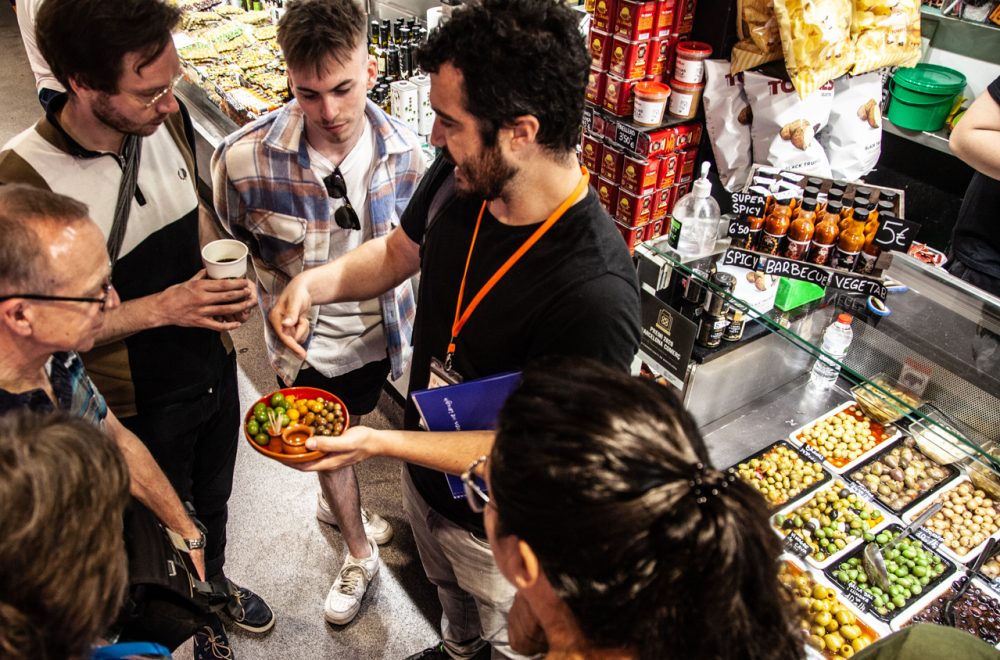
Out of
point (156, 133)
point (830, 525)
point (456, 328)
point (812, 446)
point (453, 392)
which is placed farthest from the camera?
point (812, 446)

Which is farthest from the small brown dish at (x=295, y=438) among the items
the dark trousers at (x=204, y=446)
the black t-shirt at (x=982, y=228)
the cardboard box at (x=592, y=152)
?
the black t-shirt at (x=982, y=228)

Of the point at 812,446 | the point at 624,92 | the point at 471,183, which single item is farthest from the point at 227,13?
the point at 812,446

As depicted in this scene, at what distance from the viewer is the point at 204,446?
105 inches

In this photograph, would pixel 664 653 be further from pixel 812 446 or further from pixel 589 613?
pixel 812 446

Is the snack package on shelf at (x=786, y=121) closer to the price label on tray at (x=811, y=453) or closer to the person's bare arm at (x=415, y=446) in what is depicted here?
the price label on tray at (x=811, y=453)

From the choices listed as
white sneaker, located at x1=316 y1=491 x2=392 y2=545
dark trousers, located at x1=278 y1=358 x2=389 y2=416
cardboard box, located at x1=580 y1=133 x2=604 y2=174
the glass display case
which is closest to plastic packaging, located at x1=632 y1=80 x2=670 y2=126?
cardboard box, located at x1=580 y1=133 x2=604 y2=174

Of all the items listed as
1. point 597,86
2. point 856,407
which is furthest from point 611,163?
point 856,407

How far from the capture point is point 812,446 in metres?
2.70

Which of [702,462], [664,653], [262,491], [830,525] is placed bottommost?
[262,491]

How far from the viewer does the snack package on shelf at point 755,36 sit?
2895mm

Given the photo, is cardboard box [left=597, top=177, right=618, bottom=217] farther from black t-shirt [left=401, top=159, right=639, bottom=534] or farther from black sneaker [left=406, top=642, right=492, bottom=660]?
black sneaker [left=406, top=642, right=492, bottom=660]

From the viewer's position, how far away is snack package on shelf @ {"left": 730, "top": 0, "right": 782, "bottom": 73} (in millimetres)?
2895

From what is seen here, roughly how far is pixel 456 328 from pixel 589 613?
980mm

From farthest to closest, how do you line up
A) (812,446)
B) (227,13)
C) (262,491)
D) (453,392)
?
(227,13), (262,491), (812,446), (453,392)
